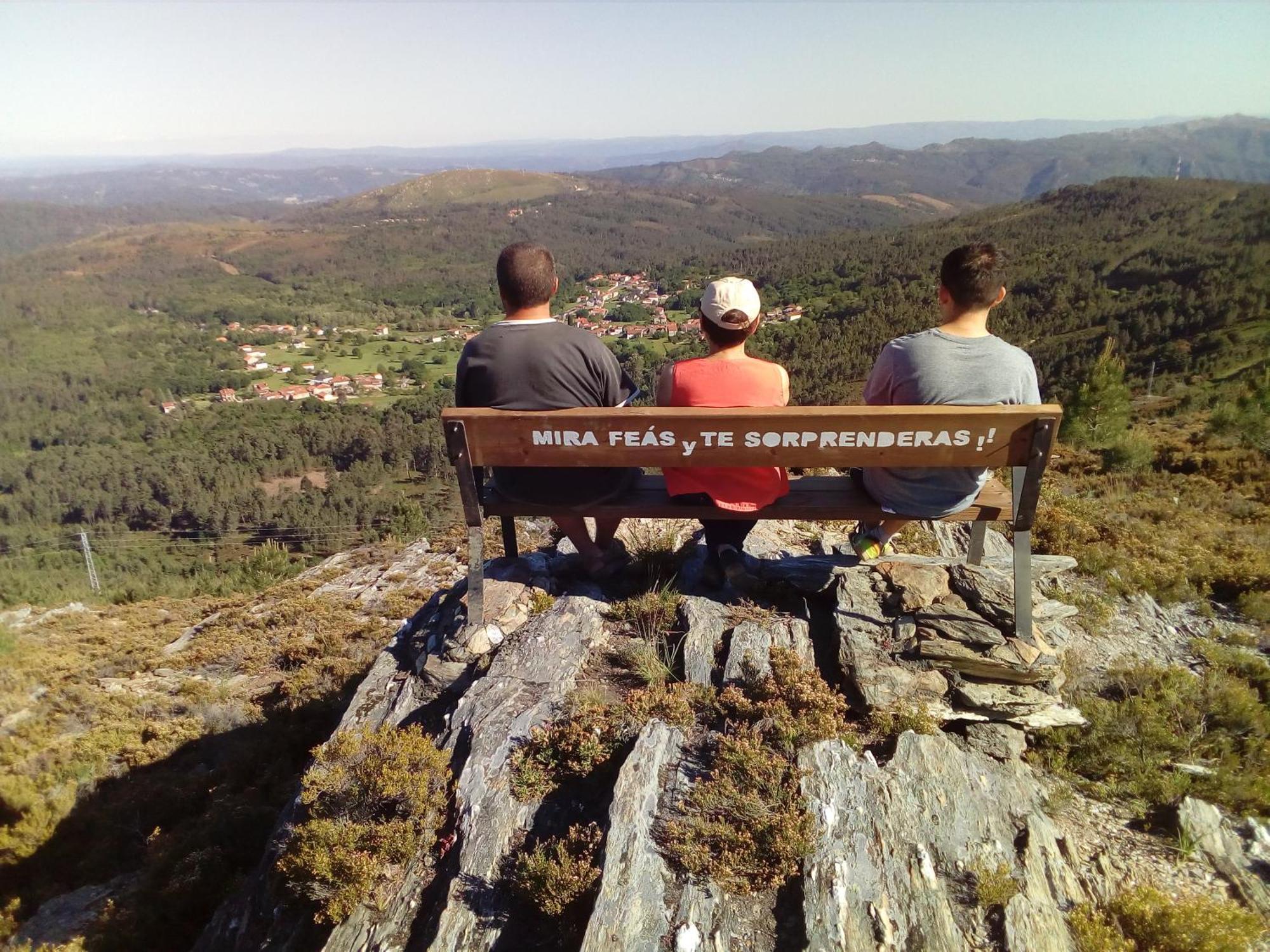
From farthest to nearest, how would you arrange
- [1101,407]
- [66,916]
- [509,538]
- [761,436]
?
[1101,407] → [66,916] → [509,538] → [761,436]

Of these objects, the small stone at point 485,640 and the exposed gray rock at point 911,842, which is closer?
the exposed gray rock at point 911,842

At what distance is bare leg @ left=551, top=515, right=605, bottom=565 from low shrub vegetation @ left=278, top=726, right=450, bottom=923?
1.55 m

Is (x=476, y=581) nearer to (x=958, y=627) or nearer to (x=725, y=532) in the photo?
(x=725, y=532)

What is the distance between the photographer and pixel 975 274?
327 centimetres

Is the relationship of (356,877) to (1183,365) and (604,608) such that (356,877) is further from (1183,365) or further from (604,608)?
(1183,365)

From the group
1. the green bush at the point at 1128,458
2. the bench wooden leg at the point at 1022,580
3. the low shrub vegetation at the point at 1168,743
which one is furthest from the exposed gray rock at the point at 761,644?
the green bush at the point at 1128,458

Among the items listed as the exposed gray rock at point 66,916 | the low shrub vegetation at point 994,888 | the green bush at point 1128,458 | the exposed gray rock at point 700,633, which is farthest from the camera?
the green bush at point 1128,458

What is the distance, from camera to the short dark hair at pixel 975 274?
128 inches

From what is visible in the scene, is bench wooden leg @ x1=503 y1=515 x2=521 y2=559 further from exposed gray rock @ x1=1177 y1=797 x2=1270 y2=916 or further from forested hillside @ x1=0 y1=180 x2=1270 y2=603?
forested hillside @ x1=0 y1=180 x2=1270 y2=603

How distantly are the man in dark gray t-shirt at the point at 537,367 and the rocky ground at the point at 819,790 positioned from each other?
831mm

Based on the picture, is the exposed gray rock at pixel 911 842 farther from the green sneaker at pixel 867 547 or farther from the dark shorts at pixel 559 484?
the dark shorts at pixel 559 484

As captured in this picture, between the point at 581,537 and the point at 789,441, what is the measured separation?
67.0 inches

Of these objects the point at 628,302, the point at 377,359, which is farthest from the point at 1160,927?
the point at 628,302

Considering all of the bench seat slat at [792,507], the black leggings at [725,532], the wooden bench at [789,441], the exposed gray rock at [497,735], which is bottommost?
the exposed gray rock at [497,735]
